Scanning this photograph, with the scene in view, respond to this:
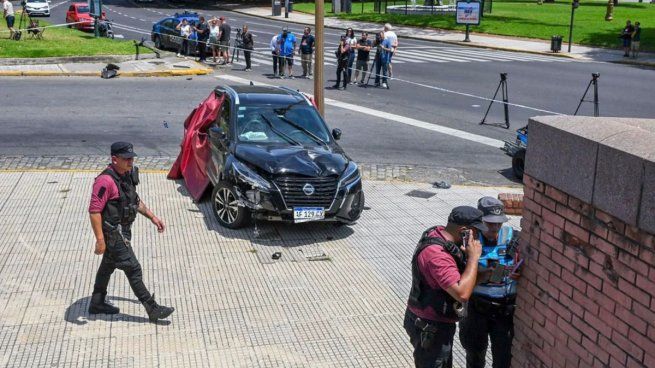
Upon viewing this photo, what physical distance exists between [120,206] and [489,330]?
355 centimetres

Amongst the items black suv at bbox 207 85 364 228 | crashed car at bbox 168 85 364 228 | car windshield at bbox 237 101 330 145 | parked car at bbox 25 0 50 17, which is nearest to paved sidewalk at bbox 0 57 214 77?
crashed car at bbox 168 85 364 228

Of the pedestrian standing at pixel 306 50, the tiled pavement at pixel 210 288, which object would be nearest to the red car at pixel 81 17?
the pedestrian standing at pixel 306 50

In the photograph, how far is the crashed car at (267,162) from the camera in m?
10.2

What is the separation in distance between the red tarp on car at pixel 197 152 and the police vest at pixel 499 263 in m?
6.98

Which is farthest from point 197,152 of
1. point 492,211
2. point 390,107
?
point 390,107

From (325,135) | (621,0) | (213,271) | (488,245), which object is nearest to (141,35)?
(325,135)

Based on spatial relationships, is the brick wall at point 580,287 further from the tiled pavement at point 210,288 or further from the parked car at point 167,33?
the parked car at point 167,33

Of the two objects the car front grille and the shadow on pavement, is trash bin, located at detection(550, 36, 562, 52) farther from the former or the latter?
the shadow on pavement

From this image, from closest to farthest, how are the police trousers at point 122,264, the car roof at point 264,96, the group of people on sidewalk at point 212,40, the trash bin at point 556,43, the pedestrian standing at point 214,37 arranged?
the police trousers at point 122,264 → the car roof at point 264,96 → the group of people on sidewalk at point 212,40 → the pedestrian standing at point 214,37 → the trash bin at point 556,43

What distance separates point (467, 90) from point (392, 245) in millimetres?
15050

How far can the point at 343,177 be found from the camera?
34.7 ft

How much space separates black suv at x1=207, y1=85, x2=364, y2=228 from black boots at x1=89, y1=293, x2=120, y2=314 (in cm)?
290

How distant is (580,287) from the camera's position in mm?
4633

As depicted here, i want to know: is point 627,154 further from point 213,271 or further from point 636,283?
point 213,271
